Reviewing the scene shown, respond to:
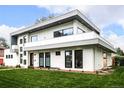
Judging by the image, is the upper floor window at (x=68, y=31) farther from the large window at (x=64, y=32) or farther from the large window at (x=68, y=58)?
the large window at (x=68, y=58)

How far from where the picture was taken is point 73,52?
64.8ft

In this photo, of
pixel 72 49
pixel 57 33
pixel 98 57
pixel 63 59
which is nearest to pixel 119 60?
pixel 98 57

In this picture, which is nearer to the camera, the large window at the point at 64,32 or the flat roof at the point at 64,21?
the flat roof at the point at 64,21

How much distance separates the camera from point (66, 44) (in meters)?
19.9

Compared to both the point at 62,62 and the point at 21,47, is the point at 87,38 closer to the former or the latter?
the point at 62,62

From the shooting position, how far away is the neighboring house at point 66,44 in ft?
61.1

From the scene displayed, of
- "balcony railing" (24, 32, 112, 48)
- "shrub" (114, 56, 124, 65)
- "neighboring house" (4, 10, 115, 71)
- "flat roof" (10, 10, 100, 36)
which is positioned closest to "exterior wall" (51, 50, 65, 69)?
"neighboring house" (4, 10, 115, 71)

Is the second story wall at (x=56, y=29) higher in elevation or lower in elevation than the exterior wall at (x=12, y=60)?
higher

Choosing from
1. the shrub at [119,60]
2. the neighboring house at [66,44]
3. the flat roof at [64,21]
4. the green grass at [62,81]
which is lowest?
the green grass at [62,81]

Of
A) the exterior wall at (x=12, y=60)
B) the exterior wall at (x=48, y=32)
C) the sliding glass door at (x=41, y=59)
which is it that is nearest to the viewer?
the exterior wall at (x=48, y=32)

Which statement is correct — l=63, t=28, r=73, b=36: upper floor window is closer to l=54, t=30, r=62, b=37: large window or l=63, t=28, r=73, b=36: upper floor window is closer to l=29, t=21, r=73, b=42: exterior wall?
l=29, t=21, r=73, b=42: exterior wall

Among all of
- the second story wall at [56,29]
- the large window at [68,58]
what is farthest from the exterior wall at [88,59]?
the second story wall at [56,29]

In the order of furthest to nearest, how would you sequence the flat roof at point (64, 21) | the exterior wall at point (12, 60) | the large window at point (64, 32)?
the exterior wall at point (12, 60)
the large window at point (64, 32)
the flat roof at point (64, 21)

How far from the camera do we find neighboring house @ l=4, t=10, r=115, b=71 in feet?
61.1
